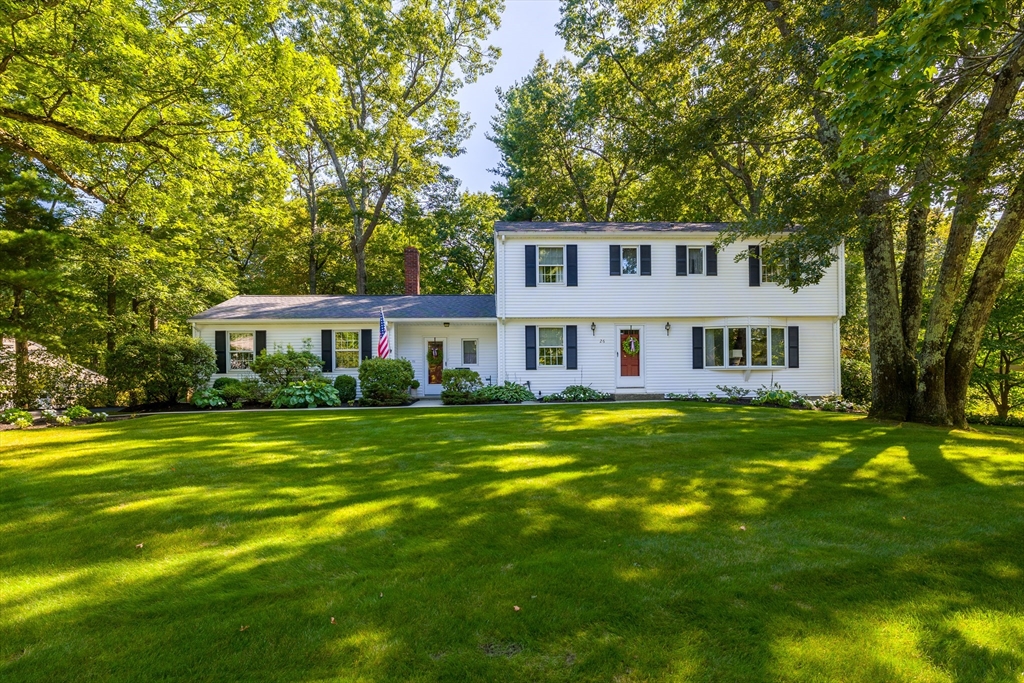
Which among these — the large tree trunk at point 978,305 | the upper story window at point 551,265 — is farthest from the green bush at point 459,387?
the large tree trunk at point 978,305

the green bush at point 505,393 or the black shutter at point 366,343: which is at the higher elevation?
the black shutter at point 366,343

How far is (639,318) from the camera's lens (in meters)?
15.7

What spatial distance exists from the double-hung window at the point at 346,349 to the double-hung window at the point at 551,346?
21.4ft

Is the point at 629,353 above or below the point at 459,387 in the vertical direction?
above

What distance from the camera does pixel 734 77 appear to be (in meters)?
12.6

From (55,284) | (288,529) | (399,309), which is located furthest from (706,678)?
(399,309)

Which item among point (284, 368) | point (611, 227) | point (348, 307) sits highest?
point (611, 227)

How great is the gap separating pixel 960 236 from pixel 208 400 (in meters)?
18.9

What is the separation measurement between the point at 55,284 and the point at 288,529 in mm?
10343

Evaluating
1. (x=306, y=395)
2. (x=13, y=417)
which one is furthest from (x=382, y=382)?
(x=13, y=417)

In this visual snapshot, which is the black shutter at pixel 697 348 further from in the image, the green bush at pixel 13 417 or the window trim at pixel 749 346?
the green bush at pixel 13 417

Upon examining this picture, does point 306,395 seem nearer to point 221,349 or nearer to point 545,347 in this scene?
point 221,349

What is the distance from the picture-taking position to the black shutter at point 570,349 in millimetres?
15688

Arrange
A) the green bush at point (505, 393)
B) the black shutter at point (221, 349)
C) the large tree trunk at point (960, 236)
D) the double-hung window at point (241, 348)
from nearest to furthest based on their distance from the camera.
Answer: the large tree trunk at point (960, 236) → the green bush at point (505, 393) → the black shutter at point (221, 349) → the double-hung window at point (241, 348)
